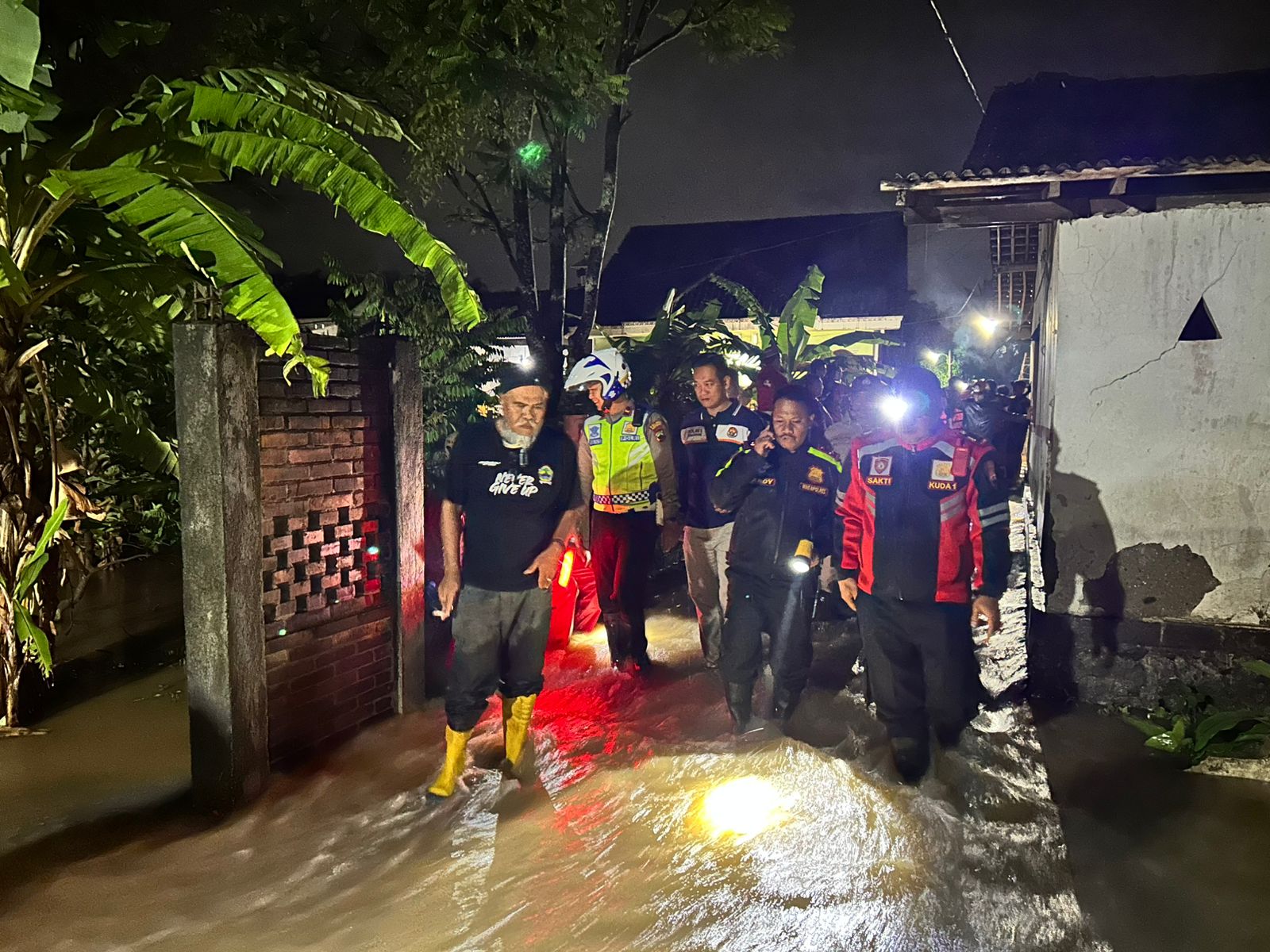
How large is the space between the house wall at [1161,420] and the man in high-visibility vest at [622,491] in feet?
9.12

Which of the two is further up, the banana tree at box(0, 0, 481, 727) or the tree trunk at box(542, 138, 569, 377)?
the tree trunk at box(542, 138, 569, 377)

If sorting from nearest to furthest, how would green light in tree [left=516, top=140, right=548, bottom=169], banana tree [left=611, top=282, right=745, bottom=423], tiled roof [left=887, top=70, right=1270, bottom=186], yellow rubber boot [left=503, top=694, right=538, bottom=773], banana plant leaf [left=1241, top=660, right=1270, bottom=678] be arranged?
yellow rubber boot [left=503, top=694, right=538, bottom=773], banana plant leaf [left=1241, top=660, right=1270, bottom=678], tiled roof [left=887, top=70, right=1270, bottom=186], banana tree [left=611, top=282, right=745, bottom=423], green light in tree [left=516, top=140, right=548, bottom=169]

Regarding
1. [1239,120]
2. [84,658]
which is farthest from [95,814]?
[1239,120]

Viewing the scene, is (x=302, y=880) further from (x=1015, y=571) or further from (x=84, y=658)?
(x=1015, y=571)

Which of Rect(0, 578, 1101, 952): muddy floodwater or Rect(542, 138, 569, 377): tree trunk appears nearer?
Rect(0, 578, 1101, 952): muddy floodwater

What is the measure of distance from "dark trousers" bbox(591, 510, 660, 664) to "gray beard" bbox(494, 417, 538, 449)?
1.78 m

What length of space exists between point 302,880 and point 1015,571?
8987mm

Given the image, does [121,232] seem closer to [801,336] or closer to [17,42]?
[17,42]

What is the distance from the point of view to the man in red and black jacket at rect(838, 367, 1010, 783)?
4.34 metres

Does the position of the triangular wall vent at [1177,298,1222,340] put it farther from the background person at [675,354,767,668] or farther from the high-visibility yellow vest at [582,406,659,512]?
the high-visibility yellow vest at [582,406,659,512]

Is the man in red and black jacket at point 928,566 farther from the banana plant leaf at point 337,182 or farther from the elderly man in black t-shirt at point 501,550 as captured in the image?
the banana plant leaf at point 337,182

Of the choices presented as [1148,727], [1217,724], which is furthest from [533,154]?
[1217,724]

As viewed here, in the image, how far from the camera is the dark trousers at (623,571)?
614cm

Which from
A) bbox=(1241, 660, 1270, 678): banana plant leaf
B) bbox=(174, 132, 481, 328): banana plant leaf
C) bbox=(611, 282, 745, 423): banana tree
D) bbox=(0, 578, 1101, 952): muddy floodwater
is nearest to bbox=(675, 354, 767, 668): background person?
bbox=(0, 578, 1101, 952): muddy floodwater
